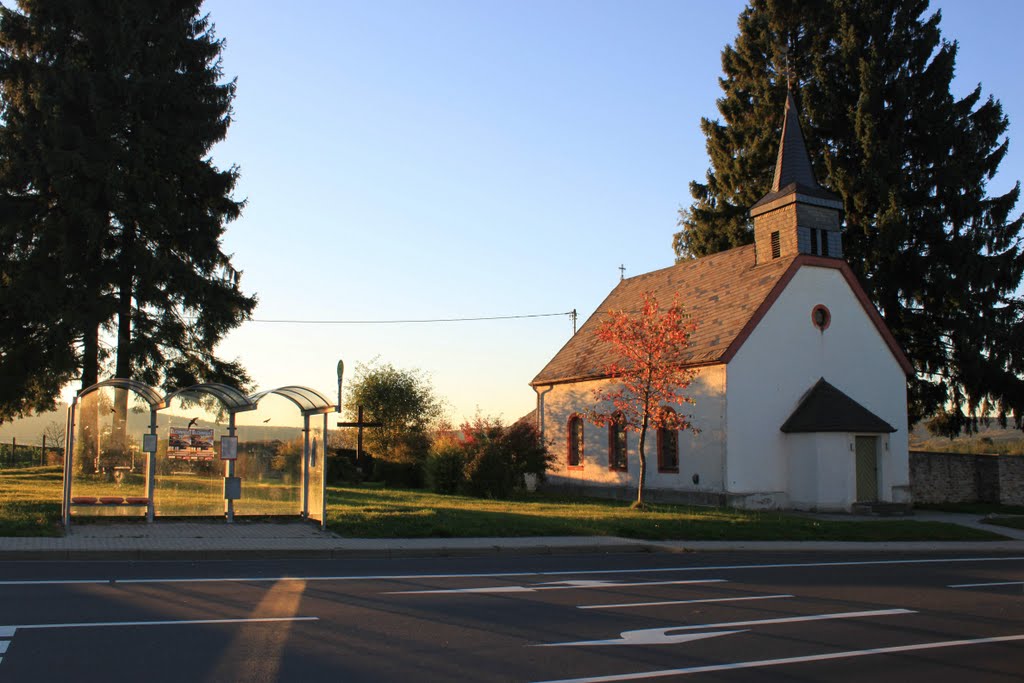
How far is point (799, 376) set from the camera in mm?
27703

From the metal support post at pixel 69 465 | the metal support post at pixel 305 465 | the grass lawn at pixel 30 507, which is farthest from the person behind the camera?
the metal support post at pixel 305 465

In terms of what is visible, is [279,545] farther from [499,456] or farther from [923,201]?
[923,201]

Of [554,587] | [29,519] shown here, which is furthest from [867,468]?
[29,519]

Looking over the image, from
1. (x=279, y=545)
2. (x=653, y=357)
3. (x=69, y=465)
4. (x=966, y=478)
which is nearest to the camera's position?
(x=279, y=545)

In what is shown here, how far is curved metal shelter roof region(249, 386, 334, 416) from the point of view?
17.8m

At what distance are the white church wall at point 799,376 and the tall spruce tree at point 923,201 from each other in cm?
574

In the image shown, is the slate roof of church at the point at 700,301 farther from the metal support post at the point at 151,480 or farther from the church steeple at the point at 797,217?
the metal support post at the point at 151,480

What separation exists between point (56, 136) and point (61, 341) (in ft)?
21.2

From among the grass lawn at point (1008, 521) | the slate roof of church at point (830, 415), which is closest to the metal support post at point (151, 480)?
the slate roof of church at point (830, 415)

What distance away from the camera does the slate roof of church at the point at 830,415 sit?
25.8 m

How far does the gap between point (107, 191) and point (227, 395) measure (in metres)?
13.3

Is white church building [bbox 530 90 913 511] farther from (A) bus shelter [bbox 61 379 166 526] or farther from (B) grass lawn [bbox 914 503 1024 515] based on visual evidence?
(A) bus shelter [bbox 61 379 166 526]

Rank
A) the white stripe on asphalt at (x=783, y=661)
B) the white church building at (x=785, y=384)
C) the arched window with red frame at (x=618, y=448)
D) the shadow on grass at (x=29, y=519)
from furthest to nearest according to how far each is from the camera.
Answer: the arched window with red frame at (x=618, y=448) → the white church building at (x=785, y=384) → the shadow on grass at (x=29, y=519) → the white stripe on asphalt at (x=783, y=661)

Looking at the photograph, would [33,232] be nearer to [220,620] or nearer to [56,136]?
[56,136]
